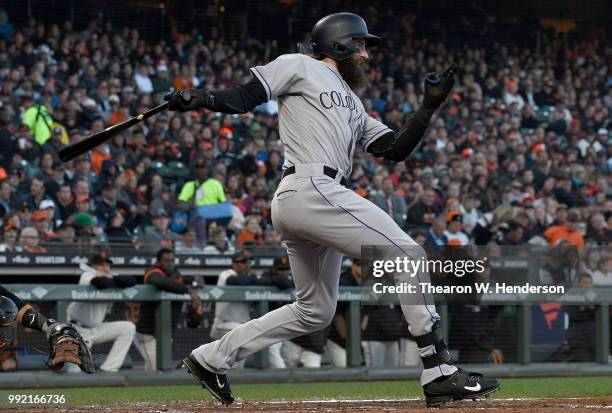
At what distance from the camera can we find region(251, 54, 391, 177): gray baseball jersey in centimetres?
558

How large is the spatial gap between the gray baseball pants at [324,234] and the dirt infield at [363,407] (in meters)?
0.28

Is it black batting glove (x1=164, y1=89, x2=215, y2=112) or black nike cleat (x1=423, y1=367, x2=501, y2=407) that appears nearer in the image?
black batting glove (x1=164, y1=89, x2=215, y2=112)

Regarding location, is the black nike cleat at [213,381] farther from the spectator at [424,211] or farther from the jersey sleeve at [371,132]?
the spectator at [424,211]

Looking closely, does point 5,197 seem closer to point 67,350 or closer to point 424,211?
point 424,211

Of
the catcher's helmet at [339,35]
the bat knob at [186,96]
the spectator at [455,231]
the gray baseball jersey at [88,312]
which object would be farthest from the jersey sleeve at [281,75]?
the spectator at [455,231]

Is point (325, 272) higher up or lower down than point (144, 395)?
higher up

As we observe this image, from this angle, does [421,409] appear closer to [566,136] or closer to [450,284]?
[450,284]

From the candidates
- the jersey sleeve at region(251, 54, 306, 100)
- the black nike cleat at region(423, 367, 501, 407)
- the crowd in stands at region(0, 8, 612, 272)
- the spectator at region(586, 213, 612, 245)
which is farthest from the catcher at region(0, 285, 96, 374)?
the spectator at region(586, 213, 612, 245)

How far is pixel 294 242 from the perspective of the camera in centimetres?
573

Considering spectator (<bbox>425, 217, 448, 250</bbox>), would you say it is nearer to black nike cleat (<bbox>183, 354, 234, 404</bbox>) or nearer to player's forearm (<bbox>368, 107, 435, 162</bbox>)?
player's forearm (<bbox>368, 107, 435, 162</bbox>)

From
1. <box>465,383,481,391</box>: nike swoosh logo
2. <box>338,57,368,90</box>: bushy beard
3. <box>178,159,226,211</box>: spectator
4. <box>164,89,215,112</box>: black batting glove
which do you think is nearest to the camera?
<box>164,89,215,112</box>: black batting glove

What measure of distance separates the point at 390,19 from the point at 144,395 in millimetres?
14628

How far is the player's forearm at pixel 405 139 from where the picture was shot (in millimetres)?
5761

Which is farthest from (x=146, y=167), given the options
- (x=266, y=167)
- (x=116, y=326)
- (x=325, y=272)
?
(x=325, y=272)
